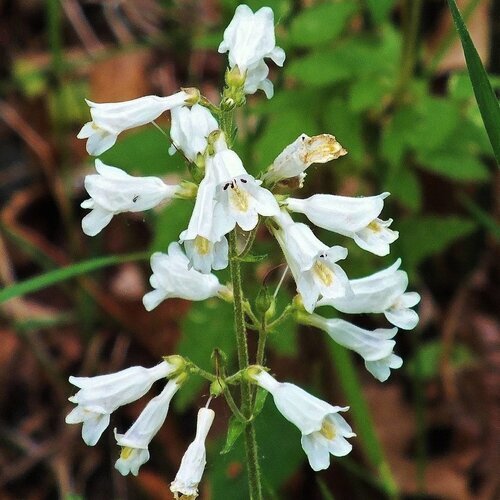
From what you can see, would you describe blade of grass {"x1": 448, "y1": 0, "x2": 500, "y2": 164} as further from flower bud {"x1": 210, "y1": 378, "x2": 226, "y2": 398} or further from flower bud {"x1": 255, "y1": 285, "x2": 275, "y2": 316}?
flower bud {"x1": 210, "y1": 378, "x2": 226, "y2": 398}

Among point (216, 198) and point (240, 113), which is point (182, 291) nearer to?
point (216, 198)

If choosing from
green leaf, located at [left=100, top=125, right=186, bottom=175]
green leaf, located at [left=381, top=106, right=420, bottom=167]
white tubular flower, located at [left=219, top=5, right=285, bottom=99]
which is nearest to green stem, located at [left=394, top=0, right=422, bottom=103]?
green leaf, located at [left=381, top=106, right=420, bottom=167]

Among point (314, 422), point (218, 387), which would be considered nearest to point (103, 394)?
point (218, 387)

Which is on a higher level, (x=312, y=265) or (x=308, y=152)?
(x=308, y=152)

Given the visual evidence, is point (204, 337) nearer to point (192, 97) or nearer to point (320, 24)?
point (320, 24)

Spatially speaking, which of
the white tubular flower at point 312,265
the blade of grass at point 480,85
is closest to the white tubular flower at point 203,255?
the white tubular flower at point 312,265

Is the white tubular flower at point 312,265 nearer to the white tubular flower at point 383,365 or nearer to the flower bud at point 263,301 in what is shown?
the flower bud at point 263,301

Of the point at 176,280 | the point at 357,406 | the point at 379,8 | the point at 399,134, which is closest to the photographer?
the point at 176,280
